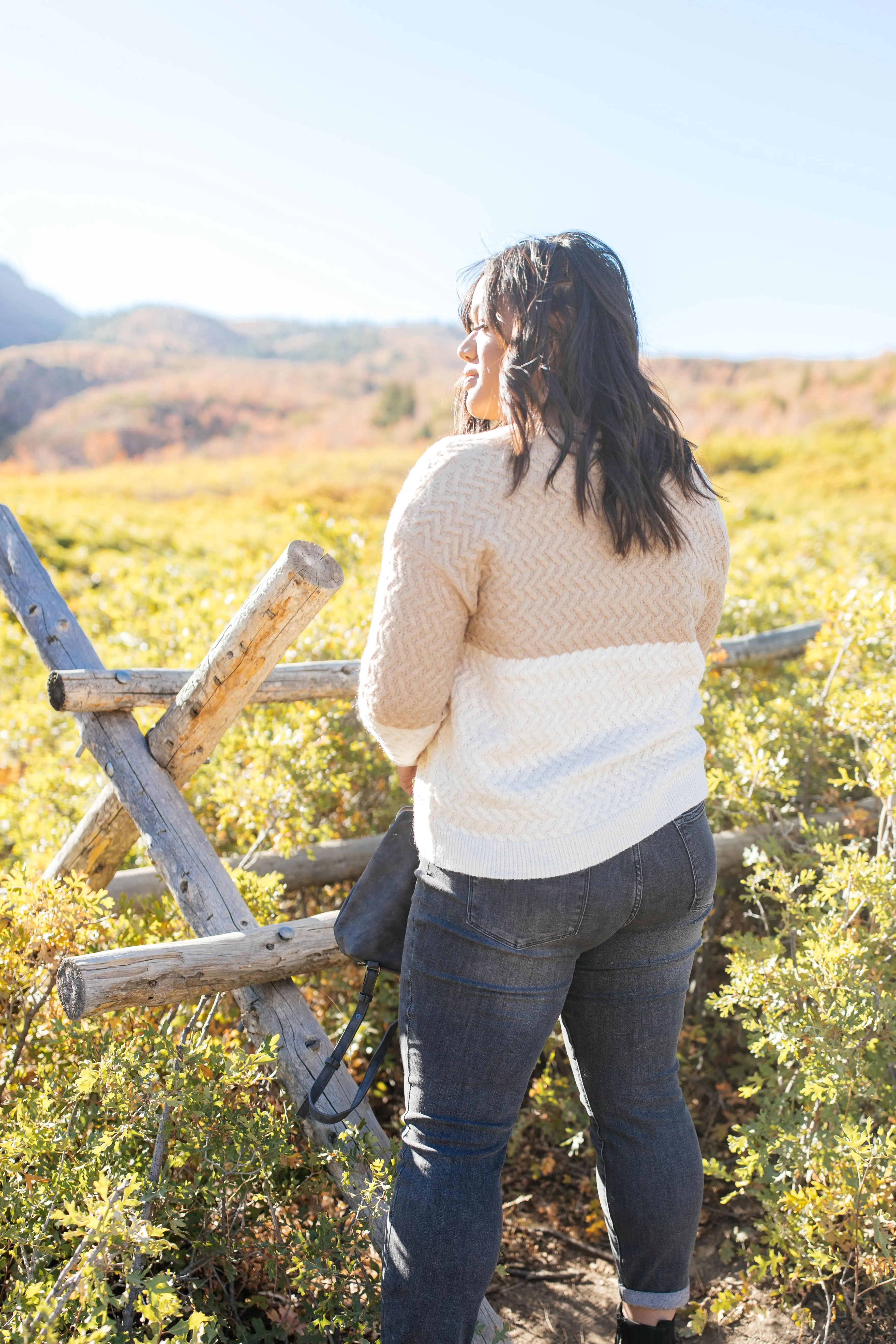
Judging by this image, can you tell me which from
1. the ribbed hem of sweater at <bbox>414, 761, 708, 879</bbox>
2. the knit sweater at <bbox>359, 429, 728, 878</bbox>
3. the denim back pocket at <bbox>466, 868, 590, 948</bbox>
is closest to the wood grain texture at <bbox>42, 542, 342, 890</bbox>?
the knit sweater at <bbox>359, 429, 728, 878</bbox>

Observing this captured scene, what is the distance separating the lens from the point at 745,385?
101 ft

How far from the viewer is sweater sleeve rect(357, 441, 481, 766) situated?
1.26 m

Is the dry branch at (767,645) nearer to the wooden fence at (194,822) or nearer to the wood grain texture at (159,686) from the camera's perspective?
the wooden fence at (194,822)

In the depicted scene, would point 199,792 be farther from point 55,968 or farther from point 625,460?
point 625,460

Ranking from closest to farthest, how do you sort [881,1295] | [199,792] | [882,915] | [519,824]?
1. [519,824]
2. [881,1295]
3. [882,915]
4. [199,792]

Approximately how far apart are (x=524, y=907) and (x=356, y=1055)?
188 cm

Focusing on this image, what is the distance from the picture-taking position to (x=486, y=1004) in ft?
4.35

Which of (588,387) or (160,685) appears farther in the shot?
(160,685)

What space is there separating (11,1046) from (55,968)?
297 mm

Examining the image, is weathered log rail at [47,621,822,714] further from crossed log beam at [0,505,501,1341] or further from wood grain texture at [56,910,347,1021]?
wood grain texture at [56,910,347,1021]

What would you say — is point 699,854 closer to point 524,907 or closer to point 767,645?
point 524,907

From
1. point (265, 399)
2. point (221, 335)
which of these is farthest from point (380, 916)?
point (221, 335)

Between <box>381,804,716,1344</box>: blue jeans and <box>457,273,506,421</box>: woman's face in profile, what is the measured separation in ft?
2.50

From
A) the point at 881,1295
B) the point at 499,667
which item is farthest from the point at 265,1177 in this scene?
the point at 881,1295
